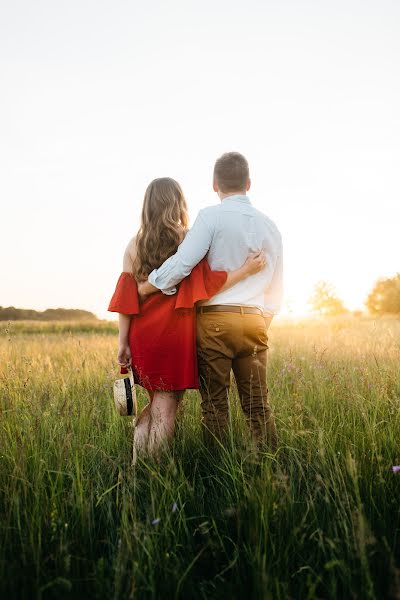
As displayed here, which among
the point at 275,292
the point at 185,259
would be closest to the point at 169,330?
the point at 185,259

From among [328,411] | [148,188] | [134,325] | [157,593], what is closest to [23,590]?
[157,593]

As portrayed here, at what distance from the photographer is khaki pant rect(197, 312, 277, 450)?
3518mm

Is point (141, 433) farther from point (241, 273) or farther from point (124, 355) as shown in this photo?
point (241, 273)

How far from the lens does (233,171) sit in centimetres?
360

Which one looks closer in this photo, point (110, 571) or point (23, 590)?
point (23, 590)

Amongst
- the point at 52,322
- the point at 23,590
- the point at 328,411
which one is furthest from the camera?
the point at 52,322

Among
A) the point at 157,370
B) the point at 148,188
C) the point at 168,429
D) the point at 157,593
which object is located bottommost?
the point at 157,593

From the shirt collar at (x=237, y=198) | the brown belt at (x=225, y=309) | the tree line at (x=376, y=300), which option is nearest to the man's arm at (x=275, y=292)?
the brown belt at (x=225, y=309)

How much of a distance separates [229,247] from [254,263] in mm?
217

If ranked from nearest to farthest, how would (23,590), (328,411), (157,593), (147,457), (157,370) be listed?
(23,590), (157,593), (147,457), (157,370), (328,411)

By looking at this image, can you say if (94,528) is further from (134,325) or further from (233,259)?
(233,259)

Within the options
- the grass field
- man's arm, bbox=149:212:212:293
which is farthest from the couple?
the grass field

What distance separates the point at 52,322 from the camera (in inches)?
1148

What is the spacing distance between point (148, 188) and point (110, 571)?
2564 mm
